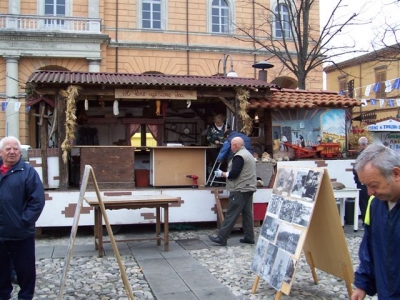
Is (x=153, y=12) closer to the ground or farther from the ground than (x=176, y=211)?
farther from the ground

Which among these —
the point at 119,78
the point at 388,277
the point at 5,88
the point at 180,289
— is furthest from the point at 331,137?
the point at 5,88

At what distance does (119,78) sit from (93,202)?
11.5 ft

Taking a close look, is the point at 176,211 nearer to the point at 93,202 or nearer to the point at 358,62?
the point at 93,202

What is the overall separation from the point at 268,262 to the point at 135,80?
5.33 m

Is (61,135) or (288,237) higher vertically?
(61,135)

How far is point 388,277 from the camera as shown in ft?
8.35

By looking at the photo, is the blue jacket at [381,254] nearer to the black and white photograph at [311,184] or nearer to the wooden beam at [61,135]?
the black and white photograph at [311,184]

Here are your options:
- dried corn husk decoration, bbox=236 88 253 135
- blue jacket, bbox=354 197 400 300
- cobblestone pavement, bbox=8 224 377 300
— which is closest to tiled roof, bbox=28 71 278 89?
dried corn husk decoration, bbox=236 88 253 135

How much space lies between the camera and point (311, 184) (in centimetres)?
461

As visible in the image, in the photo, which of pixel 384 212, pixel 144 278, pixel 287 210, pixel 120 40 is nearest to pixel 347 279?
pixel 287 210

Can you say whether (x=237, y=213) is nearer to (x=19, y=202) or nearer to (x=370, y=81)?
(x=19, y=202)

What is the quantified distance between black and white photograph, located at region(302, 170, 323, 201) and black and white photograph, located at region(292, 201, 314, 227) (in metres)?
0.08

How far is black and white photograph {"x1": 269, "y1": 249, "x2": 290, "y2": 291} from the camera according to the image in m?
4.49

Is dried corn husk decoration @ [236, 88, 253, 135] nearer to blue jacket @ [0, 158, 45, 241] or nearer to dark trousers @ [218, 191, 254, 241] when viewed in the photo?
dark trousers @ [218, 191, 254, 241]
